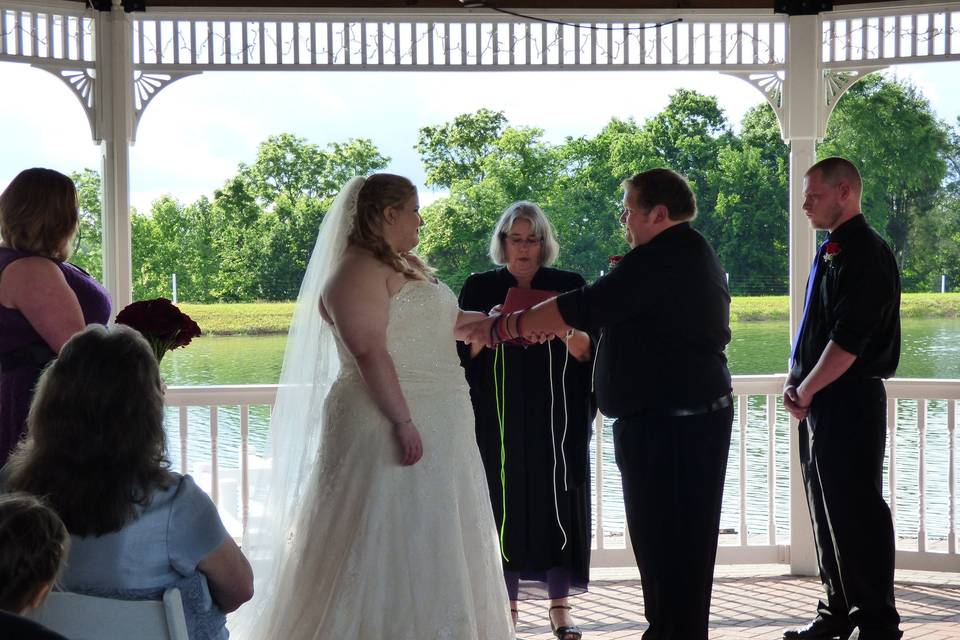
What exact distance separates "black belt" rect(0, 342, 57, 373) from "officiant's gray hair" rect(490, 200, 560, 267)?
5.39 ft

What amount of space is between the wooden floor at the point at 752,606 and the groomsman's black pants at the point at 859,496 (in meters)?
0.47

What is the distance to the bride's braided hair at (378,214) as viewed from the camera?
3350 mm

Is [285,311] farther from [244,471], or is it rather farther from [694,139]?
[244,471]

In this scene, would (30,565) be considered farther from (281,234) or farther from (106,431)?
(281,234)

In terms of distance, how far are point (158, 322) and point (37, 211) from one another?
547mm

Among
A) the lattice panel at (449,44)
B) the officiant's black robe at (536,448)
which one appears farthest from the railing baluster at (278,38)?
the officiant's black robe at (536,448)

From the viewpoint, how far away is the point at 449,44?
5.03m

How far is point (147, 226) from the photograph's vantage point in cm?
2866

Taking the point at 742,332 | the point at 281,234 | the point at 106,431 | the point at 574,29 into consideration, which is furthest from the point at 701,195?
the point at 106,431

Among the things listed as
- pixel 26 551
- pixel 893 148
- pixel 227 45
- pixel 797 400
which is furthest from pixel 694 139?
pixel 26 551

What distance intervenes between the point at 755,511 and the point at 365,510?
20189mm

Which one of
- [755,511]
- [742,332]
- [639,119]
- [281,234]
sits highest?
[639,119]

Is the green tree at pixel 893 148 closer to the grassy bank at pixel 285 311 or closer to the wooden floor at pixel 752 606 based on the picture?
the grassy bank at pixel 285 311

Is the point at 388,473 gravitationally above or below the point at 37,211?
below
